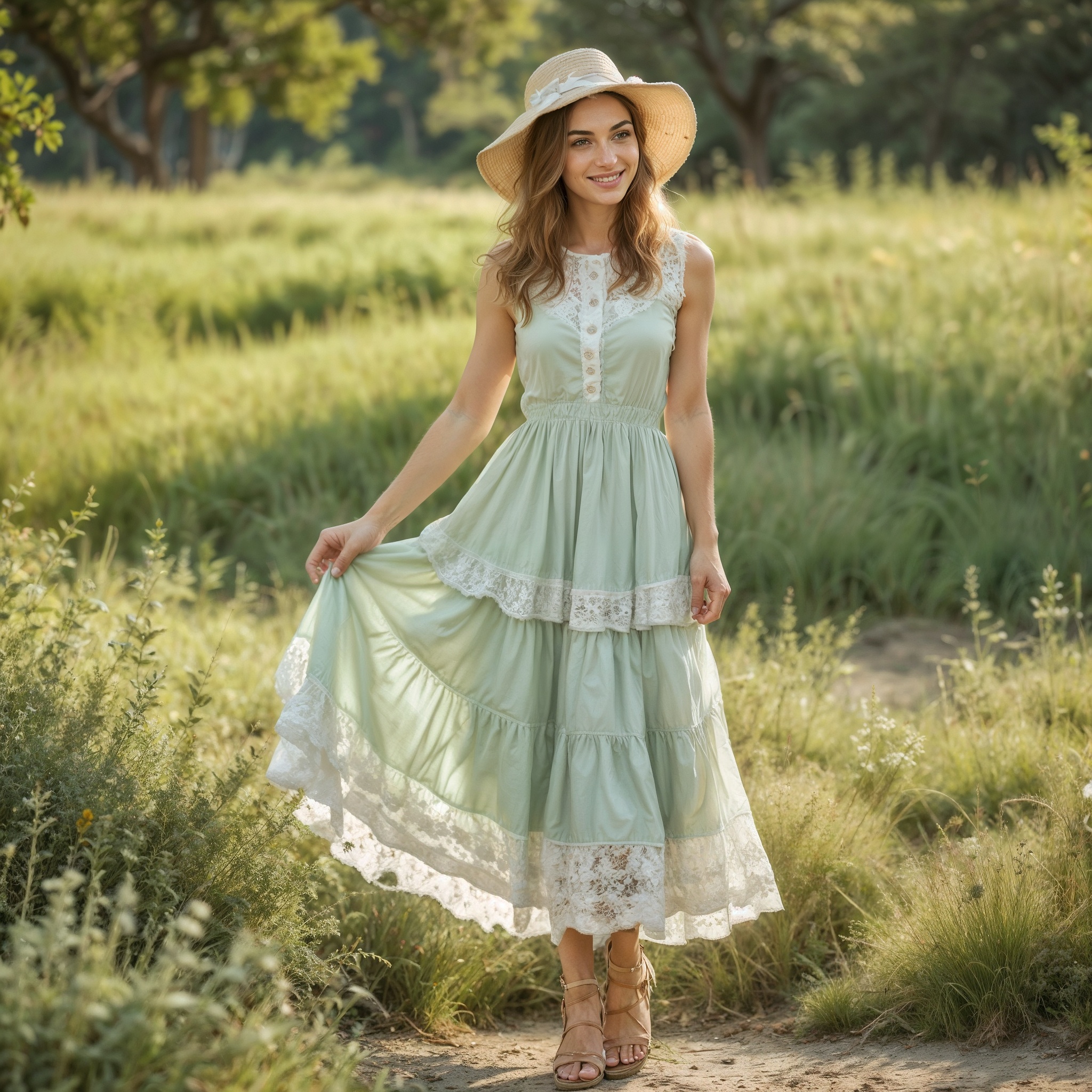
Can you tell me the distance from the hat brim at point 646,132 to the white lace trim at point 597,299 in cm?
29

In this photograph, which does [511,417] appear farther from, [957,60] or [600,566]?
[957,60]

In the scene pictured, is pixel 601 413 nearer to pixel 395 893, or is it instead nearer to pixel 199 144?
pixel 395 893

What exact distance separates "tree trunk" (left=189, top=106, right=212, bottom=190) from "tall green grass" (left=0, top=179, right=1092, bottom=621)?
51.7ft

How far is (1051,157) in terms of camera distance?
25031 millimetres

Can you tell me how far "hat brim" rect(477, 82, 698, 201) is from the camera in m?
2.65

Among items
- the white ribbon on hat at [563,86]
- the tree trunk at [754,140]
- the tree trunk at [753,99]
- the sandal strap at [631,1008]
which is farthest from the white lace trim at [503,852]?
the tree trunk at [754,140]

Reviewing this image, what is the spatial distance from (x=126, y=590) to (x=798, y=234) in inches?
264

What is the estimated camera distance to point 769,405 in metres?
6.71

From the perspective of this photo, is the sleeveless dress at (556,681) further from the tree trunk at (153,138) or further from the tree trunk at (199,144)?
the tree trunk at (199,144)

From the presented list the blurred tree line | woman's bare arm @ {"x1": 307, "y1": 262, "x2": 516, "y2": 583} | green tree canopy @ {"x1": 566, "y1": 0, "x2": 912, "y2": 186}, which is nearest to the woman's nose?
woman's bare arm @ {"x1": 307, "y1": 262, "x2": 516, "y2": 583}

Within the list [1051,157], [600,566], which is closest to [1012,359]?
[600,566]

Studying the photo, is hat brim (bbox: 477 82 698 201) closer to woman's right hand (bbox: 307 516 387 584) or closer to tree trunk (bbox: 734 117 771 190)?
woman's right hand (bbox: 307 516 387 584)

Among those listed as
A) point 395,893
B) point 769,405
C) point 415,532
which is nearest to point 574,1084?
point 395,893

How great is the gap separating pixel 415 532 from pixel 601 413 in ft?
10.2
